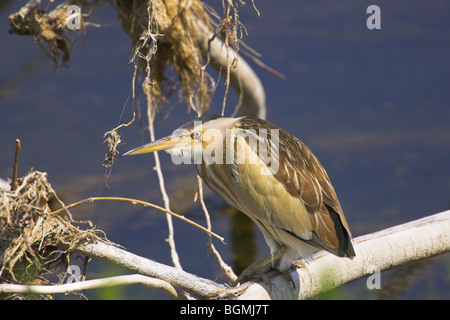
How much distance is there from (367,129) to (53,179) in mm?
2811

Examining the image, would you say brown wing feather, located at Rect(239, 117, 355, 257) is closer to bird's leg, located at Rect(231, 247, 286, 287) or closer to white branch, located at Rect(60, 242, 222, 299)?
bird's leg, located at Rect(231, 247, 286, 287)

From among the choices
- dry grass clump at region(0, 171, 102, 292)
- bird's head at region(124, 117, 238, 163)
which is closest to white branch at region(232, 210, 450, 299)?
bird's head at region(124, 117, 238, 163)

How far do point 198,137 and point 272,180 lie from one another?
1.21ft

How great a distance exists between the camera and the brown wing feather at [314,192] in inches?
85.0

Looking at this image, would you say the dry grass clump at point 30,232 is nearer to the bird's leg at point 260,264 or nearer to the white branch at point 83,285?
the white branch at point 83,285

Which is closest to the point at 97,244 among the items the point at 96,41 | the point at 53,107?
the point at 53,107

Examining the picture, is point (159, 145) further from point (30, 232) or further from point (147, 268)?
point (30, 232)

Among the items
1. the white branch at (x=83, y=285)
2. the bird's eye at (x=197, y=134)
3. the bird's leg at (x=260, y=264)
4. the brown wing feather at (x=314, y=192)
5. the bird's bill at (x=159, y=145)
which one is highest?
the bird's eye at (x=197, y=134)

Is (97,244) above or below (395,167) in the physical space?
below

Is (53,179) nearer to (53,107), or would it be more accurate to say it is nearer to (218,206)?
(53,107)

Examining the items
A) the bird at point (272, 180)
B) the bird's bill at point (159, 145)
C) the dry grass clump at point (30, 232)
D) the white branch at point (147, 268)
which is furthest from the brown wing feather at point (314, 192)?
the dry grass clump at point (30, 232)

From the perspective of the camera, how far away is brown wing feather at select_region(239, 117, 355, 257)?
2.16 metres

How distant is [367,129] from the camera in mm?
5488

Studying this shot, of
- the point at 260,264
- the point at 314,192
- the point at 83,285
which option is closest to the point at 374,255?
the point at 314,192
